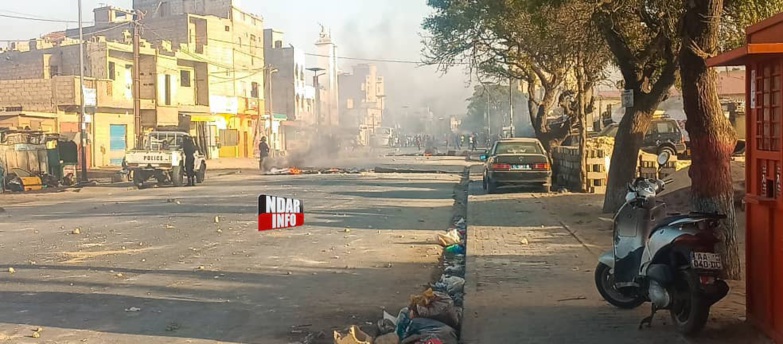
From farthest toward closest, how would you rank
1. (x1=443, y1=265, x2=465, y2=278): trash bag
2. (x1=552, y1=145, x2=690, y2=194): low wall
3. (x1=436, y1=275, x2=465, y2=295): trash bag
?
(x1=552, y1=145, x2=690, y2=194): low wall
(x1=443, y1=265, x2=465, y2=278): trash bag
(x1=436, y1=275, x2=465, y2=295): trash bag

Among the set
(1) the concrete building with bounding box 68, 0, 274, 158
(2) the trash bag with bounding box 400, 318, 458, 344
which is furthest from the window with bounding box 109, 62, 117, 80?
(2) the trash bag with bounding box 400, 318, 458, 344

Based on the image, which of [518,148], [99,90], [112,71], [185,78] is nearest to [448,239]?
[518,148]

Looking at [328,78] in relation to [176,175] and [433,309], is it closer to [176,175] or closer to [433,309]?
[176,175]

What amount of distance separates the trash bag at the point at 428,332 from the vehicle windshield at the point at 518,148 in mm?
18466

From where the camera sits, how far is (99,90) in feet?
152

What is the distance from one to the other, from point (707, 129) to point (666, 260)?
94.6 inches

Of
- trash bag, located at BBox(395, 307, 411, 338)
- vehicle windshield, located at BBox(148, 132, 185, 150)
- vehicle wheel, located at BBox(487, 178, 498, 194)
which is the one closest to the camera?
trash bag, located at BBox(395, 307, 411, 338)

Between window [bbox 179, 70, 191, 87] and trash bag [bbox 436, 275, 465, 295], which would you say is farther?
window [bbox 179, 70, 191, 87]

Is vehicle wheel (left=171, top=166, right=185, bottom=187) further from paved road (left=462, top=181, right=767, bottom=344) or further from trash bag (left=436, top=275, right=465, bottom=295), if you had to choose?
trash bag (left=436, top=275, right=465, bottom=295)

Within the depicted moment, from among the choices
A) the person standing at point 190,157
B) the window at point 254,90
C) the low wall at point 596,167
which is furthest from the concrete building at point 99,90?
the low wall at point 596,167

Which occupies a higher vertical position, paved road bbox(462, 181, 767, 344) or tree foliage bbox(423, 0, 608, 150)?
tree foliage bbox(423, 0, 608, 150)

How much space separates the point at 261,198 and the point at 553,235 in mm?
8545

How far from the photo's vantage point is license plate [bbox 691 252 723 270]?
6152 millimetres

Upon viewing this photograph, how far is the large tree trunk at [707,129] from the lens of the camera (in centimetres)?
811
